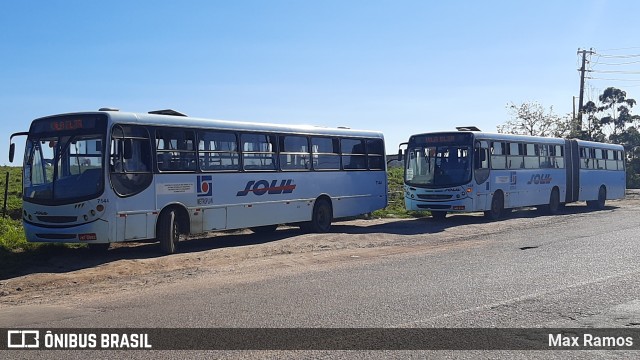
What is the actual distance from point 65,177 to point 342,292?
22.7 feet

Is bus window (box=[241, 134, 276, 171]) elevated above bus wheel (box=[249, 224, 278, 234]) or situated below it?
above

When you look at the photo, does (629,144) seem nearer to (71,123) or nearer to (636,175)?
(636,175)

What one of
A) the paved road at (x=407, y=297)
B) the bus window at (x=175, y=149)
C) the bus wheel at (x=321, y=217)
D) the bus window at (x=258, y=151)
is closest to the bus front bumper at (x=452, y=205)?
the bus wheel at (x=321, y=217)

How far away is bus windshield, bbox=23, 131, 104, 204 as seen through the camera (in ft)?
46.3

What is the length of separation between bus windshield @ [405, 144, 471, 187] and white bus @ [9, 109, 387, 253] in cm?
480

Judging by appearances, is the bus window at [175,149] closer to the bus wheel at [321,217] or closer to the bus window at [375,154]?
the bus wheel at [321,217]

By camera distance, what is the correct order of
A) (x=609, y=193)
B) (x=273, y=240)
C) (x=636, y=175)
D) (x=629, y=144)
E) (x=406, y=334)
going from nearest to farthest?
(x=406, y=334) < (x=273, y=240) < (x=609, y=193) < (x=636, y=175) < (x=629, y=144)

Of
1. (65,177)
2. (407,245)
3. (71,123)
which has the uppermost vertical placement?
(71,123)

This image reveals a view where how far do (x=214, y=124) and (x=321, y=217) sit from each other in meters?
5.32

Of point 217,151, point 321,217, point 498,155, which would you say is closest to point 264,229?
point 321,217

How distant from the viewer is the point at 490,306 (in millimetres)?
9219

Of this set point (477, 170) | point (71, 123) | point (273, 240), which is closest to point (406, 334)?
point (71, 123)

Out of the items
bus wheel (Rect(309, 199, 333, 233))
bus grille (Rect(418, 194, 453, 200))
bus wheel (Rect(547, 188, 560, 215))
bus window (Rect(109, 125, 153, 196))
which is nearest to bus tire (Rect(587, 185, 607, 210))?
bus wheel (Rect(547, 188, 560, 215))

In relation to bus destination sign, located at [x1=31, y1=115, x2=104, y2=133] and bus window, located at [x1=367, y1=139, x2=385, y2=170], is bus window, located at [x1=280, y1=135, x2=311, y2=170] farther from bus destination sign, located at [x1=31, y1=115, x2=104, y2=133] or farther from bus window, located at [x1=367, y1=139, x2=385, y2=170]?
bus destination sign, located at [x1=31, y1=115, x2=104, y2=133]
